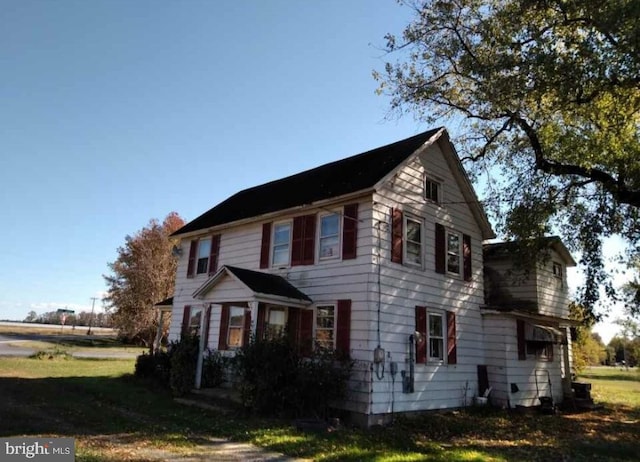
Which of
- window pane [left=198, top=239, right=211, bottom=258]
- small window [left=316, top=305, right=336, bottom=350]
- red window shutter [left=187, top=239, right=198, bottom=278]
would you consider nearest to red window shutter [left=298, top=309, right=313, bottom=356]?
small window [left=316, top=305, right=336, bottom=350]

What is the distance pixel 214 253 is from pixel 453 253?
921cm

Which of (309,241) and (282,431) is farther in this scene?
(309,241)

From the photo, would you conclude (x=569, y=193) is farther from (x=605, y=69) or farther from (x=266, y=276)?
(x=266, y=276)

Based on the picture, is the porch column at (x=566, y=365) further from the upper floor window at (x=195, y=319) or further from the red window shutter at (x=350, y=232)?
the upper floor window at (x=195, y=319)

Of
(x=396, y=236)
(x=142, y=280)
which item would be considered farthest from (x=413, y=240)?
(x=142, y=280)

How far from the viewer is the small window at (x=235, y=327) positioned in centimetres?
1602

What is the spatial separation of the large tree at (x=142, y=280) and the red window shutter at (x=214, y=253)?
2311 centimetres

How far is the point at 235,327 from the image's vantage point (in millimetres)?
16281

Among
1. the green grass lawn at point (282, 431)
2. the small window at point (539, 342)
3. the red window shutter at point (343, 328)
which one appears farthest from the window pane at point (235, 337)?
the small window at point (539, 342)

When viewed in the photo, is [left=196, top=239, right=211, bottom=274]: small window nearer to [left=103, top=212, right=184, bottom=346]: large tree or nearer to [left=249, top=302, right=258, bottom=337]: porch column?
[left=249, top=302, right=258, bottom=337]: porch column

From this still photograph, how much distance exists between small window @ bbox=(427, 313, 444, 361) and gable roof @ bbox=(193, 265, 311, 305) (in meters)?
3.97

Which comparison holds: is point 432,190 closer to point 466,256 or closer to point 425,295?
point 466,256

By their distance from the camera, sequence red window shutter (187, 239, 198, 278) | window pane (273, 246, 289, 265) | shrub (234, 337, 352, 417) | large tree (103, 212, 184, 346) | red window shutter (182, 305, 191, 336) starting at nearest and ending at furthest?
shrub (234, 337, 352, 417)
window pane (273, 246, 289, 265)
red window shutter (182, 305, 191, 336)
red window shutter (187, 239, 198, 278)
large tree (103, 212, 184, 346)

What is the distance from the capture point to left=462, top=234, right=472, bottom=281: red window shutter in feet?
54.2
